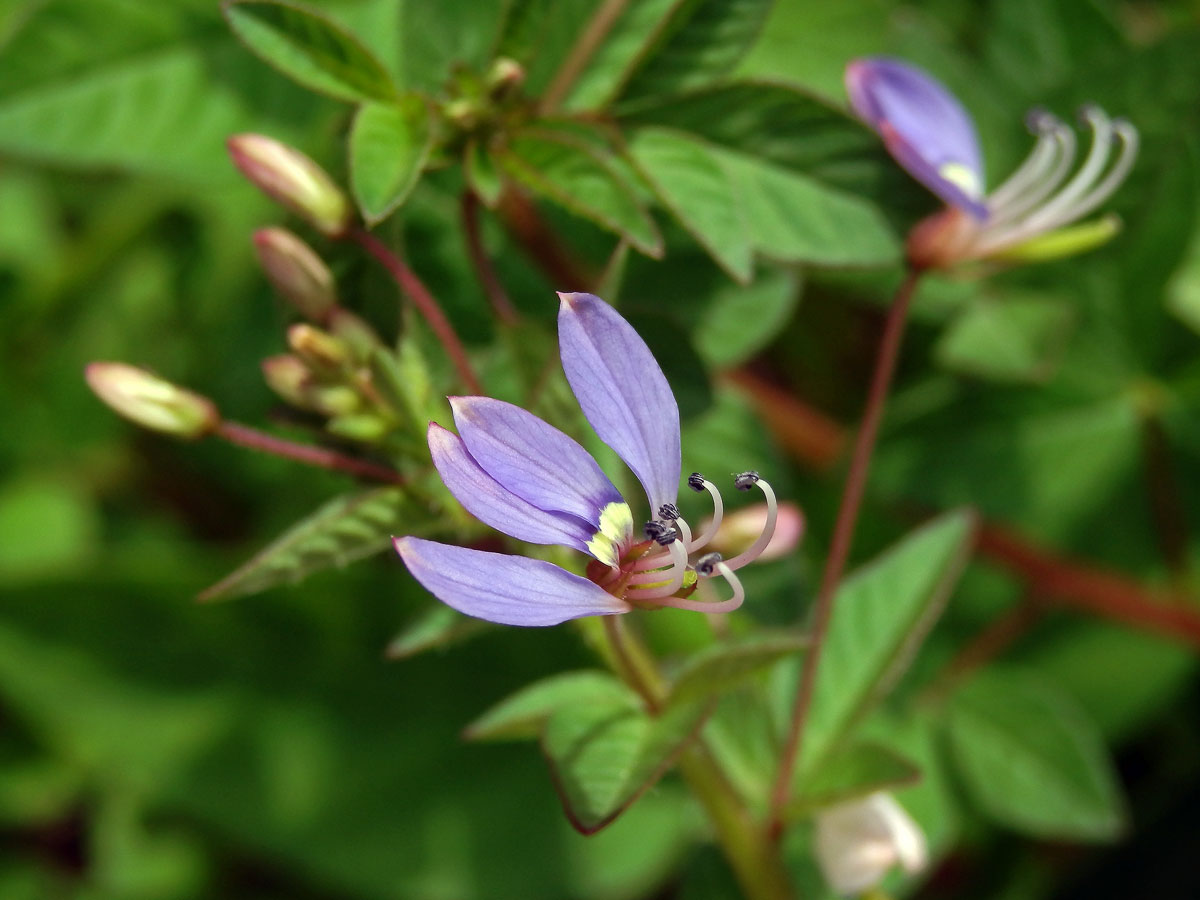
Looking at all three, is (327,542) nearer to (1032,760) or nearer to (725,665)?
(725,665)

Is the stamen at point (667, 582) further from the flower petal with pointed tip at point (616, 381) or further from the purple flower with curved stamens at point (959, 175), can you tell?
the purple flower with curved stamens at point (959, 175)

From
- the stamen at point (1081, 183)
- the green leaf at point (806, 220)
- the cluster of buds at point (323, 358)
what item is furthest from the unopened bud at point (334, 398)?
the stamen at point (1081, 183)

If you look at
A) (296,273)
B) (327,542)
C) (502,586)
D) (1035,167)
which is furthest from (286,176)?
(1035,167)

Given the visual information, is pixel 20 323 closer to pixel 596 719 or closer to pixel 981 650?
pixel 596 719

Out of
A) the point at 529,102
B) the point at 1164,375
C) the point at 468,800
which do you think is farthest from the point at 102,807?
the point at 1164,375

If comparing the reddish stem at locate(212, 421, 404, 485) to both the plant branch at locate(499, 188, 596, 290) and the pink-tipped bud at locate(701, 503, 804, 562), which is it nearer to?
the pink-tipped bud at locate(701, 503, 804, 562)
